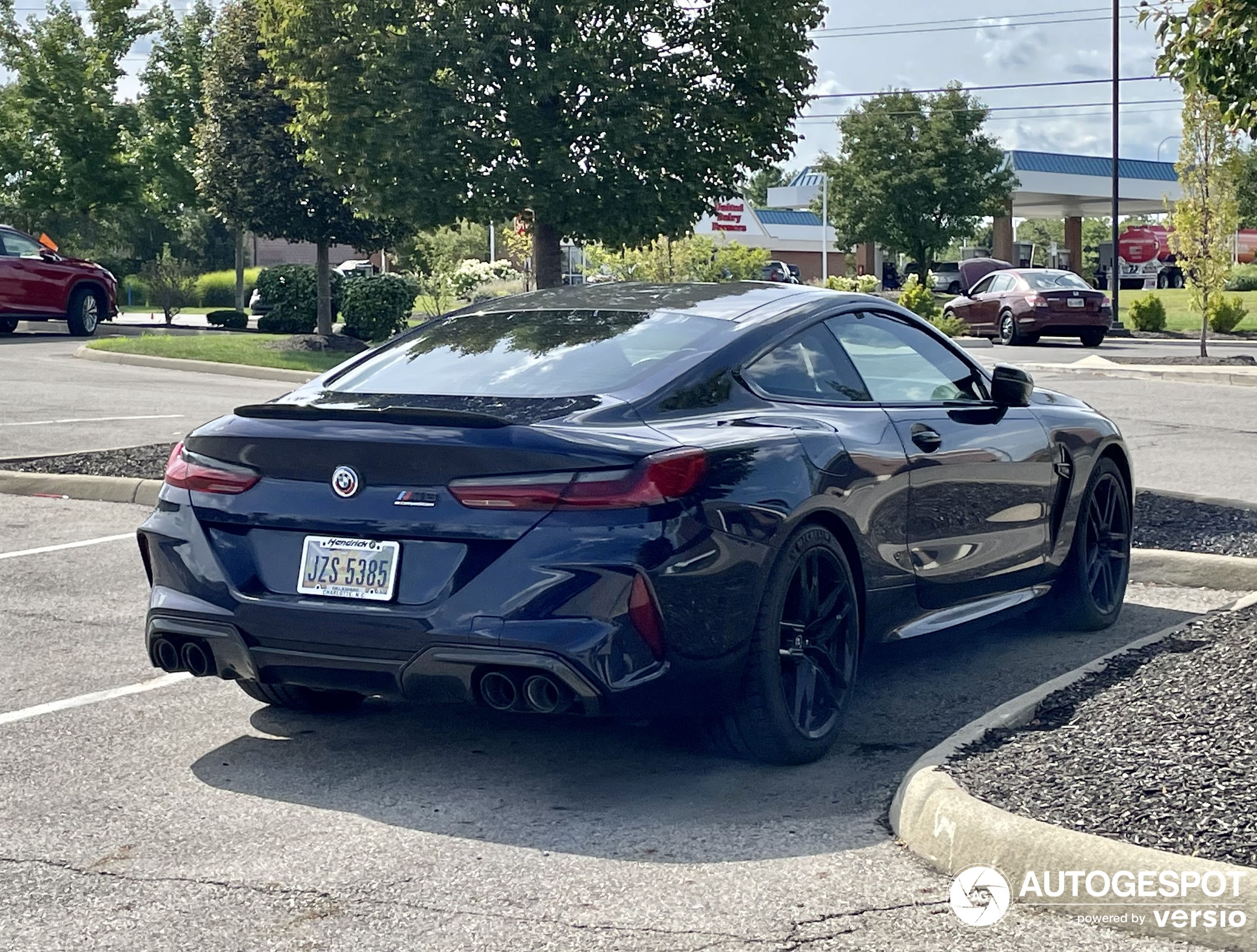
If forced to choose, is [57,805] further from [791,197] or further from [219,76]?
[791,197]

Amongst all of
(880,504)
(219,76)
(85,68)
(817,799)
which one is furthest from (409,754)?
(85,68)

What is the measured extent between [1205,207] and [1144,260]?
183ft

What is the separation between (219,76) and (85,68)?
15.7 metres

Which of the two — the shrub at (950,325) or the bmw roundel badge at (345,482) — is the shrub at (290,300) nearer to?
the shrub at (950,325)

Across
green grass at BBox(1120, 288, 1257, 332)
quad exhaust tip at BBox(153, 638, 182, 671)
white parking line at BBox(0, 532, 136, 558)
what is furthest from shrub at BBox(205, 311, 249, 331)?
quad exhaust tip at BBox(153, 638, 182, 671)

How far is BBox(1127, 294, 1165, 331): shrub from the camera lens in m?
39.0

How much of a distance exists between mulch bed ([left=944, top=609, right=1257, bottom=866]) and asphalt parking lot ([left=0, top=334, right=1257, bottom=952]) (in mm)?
342

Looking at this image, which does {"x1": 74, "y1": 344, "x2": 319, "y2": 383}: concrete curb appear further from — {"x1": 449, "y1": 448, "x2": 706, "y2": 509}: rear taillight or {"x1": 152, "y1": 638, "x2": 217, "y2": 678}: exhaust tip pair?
{"x1": 449, "y1": 448, "x2": 706, "y2": 509}: rear taillight

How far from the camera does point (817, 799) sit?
5.00 m

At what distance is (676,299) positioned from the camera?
620 centimetres

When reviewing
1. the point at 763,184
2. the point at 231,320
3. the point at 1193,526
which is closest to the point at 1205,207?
the point at 231,320

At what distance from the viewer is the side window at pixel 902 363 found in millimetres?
6199

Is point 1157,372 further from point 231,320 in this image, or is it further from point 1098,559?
point 231,320

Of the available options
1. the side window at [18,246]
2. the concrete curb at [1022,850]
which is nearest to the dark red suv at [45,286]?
the side window at [18,246]
